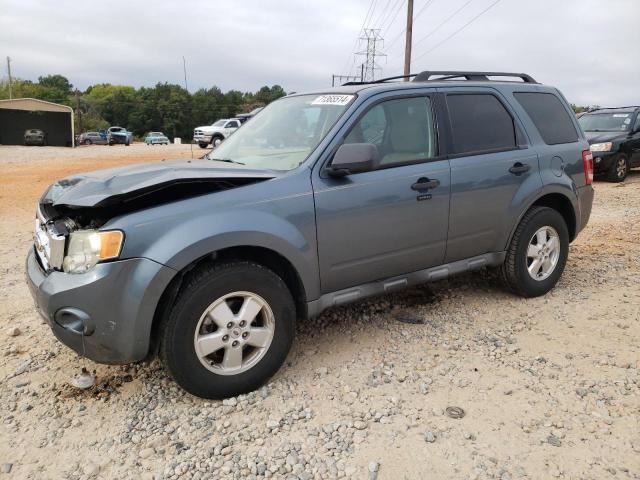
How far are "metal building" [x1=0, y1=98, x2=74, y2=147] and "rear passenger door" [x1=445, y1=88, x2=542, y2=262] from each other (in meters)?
41.0

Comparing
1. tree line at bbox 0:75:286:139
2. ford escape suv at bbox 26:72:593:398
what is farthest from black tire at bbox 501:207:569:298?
tree line at bbox 0:75:286:139

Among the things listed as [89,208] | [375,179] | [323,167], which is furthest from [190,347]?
[375,179]

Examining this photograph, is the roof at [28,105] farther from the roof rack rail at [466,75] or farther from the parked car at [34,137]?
the roof rack rail at [466,75]

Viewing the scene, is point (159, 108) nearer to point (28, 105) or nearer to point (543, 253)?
point (28, 105)

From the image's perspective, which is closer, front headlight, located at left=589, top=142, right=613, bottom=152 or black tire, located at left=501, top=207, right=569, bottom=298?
black tire, located at left=501, top=207, right=569, bottom=298

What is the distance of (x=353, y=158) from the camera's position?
10.1 ft

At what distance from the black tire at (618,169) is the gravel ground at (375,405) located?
9.25m

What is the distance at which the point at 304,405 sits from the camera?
9.63 feet

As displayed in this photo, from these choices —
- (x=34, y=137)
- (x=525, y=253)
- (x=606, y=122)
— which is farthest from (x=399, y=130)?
(x=34, y=137)

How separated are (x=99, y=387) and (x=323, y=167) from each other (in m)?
1.92

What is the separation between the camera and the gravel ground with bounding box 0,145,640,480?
96.5 inches

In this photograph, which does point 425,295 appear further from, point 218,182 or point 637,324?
point 218,182

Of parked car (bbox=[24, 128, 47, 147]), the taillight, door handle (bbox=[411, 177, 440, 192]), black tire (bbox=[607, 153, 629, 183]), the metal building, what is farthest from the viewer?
the metal building

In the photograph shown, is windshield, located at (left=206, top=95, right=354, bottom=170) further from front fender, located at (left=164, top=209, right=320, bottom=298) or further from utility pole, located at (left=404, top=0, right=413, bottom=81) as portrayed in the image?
utility pole, located at (left=404, top=0, right=413, bottom=81)
